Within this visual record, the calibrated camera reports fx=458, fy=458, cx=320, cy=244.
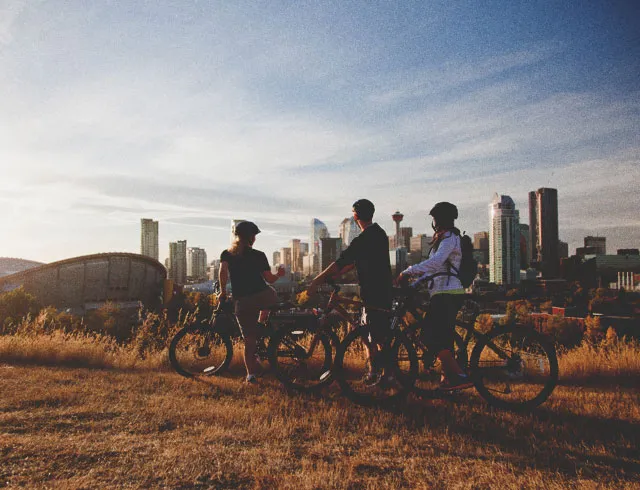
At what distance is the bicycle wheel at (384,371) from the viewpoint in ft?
18.2

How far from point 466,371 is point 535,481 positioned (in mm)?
2173

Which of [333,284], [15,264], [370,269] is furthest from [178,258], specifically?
[370,269]

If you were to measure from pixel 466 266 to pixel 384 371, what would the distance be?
1662 millimetres

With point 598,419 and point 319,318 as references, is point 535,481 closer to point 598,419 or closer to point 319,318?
point 598,419

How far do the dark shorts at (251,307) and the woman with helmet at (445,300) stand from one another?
210 cm

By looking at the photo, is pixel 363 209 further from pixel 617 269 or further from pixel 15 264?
pixel 617 269

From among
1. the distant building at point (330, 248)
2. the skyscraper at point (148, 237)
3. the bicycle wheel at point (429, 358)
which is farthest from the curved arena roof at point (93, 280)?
the skyscraper at point (148, 237)

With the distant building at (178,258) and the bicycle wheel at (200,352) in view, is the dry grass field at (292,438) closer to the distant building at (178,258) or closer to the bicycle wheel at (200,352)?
the bicycle wheel at (200,352)

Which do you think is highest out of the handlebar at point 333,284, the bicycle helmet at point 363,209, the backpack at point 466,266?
the bicycle helmet at point 363,209

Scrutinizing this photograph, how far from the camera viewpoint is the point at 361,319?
6.18 metres

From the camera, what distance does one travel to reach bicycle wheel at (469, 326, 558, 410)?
17.7 feet

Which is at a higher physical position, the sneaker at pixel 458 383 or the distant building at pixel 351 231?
the distant building at pixel 351 231

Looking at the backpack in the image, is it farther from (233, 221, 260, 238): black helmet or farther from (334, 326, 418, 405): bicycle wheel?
(233, 221, 260, 238): black helmet

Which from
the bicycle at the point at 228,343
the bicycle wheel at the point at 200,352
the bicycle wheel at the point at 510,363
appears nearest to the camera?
the bicycle wheel at the point at 510,363
